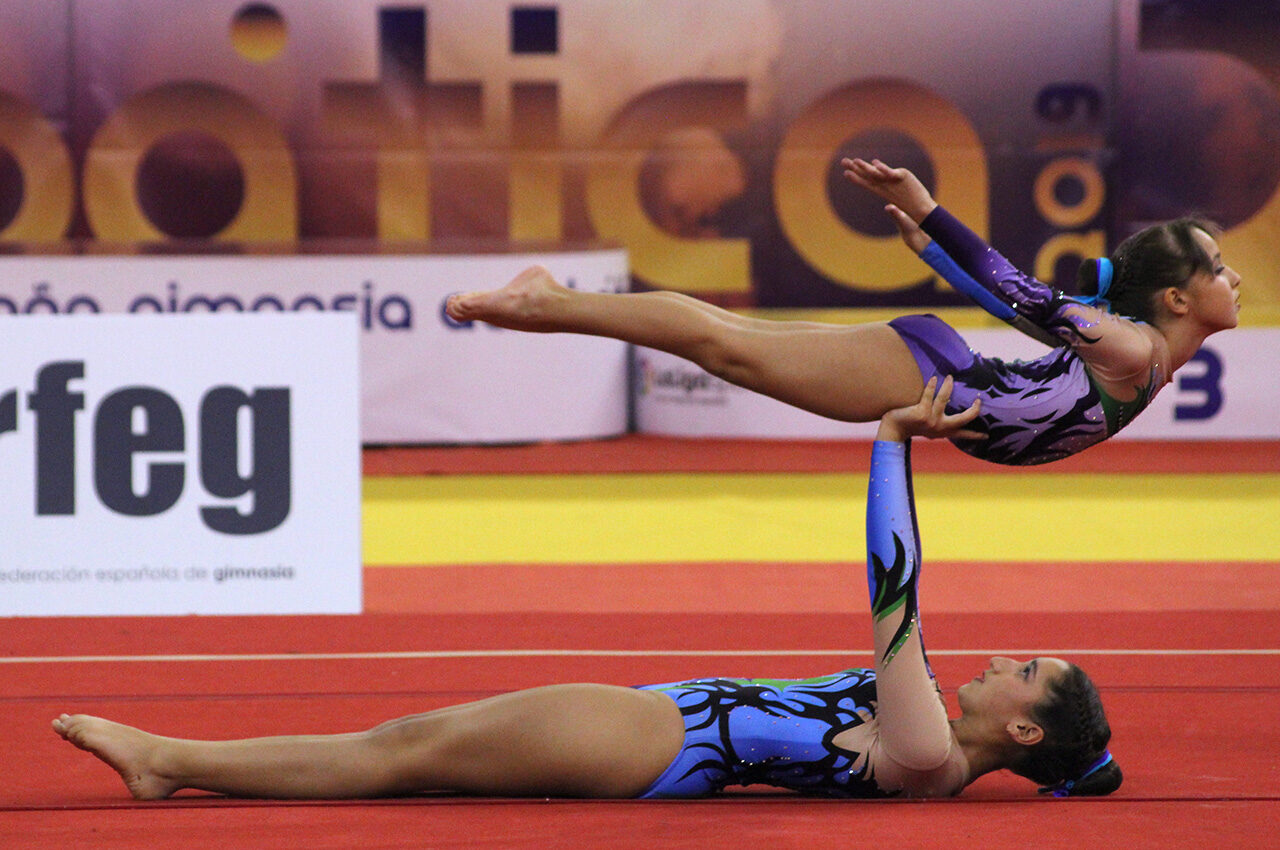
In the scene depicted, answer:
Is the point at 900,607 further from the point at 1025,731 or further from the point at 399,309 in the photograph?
the point at 399,309

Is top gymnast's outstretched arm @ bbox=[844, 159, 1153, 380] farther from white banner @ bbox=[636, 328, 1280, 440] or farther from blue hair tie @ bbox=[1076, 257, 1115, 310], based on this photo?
white banner @ bbox=[636, 328, 1280, 440]

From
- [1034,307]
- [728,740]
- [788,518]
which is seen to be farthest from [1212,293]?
[788,518]

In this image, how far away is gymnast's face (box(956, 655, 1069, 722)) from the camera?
2.92 m

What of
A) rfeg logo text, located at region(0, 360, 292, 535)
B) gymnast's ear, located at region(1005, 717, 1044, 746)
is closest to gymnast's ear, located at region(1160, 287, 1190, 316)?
gymnast's ear, located at region(1005, 717, 1044, 746)

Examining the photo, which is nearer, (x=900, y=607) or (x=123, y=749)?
(x=900, y=607)

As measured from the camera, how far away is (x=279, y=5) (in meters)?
11.6

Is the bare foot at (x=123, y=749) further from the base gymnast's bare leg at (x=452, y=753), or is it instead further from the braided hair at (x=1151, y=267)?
the braided hair at (x=1151, y=267)

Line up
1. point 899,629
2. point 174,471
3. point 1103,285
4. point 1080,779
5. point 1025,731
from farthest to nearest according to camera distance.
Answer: point 174,471
point 1103,285
point 1080,779
point 1025,731
point 899,629

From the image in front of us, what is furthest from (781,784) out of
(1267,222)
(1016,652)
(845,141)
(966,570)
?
(1267,222)

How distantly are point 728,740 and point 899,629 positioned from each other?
41 centimetres

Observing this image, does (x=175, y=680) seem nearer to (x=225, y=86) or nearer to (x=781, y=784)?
(x=781, y=784)

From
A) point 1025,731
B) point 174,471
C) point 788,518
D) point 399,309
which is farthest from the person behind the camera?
point 399,309

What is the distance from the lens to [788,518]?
7.54 metres

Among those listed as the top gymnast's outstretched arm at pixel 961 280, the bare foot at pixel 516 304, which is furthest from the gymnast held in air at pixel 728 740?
the bare foot at pixel 516 304
